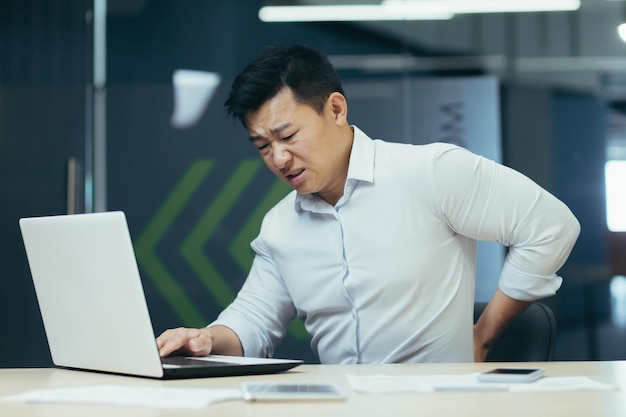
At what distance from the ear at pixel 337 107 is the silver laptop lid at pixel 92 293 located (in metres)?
0.86

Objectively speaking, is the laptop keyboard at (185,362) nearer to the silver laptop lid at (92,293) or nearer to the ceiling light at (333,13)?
the silver laptop lid at (92,293)

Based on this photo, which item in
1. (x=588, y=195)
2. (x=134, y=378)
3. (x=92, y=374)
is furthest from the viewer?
(x=588, y=195)

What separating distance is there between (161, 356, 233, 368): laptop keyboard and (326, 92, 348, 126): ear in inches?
30.9

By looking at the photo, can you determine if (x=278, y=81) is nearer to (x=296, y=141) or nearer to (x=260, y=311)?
(x=296, y=141)

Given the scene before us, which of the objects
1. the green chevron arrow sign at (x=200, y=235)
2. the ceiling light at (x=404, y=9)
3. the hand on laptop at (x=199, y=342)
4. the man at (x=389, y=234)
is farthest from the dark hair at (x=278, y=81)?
the ceiling light at (x=404, y=9)

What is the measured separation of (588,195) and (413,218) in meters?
2.21

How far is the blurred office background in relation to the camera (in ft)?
13.7

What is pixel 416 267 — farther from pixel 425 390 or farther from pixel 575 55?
pixel 575 55

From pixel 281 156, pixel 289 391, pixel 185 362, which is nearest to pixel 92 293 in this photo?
pixel 185 362

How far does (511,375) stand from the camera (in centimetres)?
148

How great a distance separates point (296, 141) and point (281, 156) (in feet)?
0.18

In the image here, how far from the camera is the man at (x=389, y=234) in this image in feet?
7.21

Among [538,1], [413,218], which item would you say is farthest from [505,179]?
[538,1]

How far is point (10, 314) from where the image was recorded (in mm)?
4434
